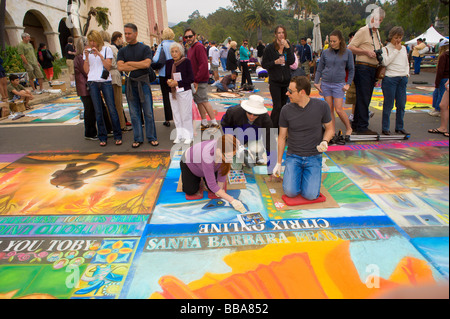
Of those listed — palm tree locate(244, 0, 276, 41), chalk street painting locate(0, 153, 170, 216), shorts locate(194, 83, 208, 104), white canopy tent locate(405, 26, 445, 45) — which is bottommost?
chalk street painting locate(0, 153, 170, 216)

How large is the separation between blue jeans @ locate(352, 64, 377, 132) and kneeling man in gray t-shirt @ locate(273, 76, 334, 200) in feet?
7.71

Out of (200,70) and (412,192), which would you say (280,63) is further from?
(412,192)

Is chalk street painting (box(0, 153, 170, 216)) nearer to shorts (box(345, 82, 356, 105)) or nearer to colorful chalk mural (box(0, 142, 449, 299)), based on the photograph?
colorful chalk mural (box(0, 142, 449, 299))

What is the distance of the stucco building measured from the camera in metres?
14.7

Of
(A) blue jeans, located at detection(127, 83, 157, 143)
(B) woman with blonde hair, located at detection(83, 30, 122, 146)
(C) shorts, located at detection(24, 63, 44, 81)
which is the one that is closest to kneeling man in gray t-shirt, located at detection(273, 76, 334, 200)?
(A) blue jeans, located at detection(127, 83, 157, 143)

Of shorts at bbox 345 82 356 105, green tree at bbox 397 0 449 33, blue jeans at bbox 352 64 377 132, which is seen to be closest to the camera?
blue jeans at bbox 352 64 377 132

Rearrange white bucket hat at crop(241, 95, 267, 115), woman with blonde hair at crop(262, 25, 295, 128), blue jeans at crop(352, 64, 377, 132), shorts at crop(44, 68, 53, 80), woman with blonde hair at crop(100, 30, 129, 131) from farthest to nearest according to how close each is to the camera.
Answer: shorts at crop(44, 68, 53, 80)
woman with blonde hair at crop(100, 30, 129, 131)
blue jeans at crop(352, 64, 377, 132)
woman with blonde hair at crop(262, 25, 295, 128)
white bucket hat at crop(241, 95, 267, 115)

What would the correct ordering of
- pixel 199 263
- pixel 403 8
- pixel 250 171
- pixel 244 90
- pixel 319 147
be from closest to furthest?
pixel 199 263, pixel 319 147, pixel 250 171, pixel 244 90, pixel 403 8

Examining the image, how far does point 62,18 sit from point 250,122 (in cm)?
2236

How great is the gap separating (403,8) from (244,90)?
14236 mm

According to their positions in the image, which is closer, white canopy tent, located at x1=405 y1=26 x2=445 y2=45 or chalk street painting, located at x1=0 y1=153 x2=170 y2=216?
chalk street painting, located at x1=0 y1=153 x2=170 y2=216

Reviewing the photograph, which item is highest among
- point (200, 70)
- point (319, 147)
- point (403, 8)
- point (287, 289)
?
point (403, 8)

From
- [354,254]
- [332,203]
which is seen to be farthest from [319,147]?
[354,254]

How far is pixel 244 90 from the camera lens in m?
10.8
